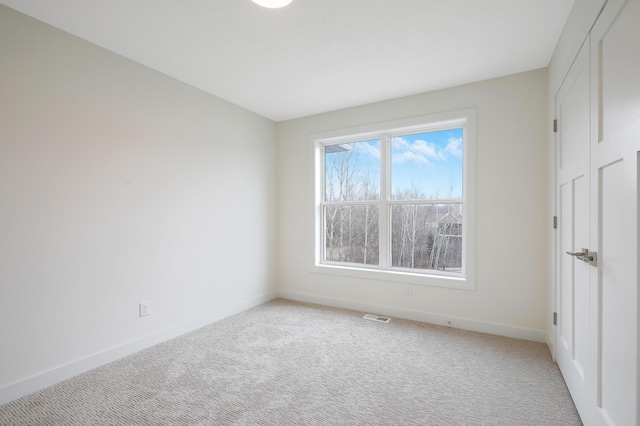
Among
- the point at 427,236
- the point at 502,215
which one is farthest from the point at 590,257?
the point at 427,236

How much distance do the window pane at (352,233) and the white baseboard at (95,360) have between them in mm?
1527

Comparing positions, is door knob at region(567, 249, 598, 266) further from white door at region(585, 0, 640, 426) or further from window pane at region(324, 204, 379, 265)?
window pane at region(324, 204, 379, 265)

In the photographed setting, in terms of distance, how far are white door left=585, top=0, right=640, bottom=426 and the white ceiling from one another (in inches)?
34.0

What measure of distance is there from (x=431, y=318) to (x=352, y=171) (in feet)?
6.51

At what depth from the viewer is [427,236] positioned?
3.46 m

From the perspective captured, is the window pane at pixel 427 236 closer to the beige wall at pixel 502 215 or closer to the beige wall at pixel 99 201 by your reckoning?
the beige wall at pixel 502 215

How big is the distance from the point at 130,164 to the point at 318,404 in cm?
237

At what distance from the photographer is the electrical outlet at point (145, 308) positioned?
8.74 ft

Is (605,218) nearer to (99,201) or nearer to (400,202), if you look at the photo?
(400,202)

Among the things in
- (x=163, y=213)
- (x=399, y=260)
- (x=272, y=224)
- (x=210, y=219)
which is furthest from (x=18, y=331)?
(x=399, y=260)

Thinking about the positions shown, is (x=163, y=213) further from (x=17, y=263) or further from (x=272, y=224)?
(x=272, y=224)

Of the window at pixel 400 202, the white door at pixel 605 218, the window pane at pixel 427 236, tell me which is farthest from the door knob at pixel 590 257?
the window pane at pixel 427 236

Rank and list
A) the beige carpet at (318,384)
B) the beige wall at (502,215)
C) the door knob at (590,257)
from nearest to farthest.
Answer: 1. the door knob at (590,257)
2. the beige carpet at (318,384)
3. the beige wall at (502,215)

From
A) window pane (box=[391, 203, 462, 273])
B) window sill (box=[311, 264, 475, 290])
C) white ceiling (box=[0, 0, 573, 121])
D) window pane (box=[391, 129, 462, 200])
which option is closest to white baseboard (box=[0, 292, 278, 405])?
window sill (box=[311, 264, 475, 290])
